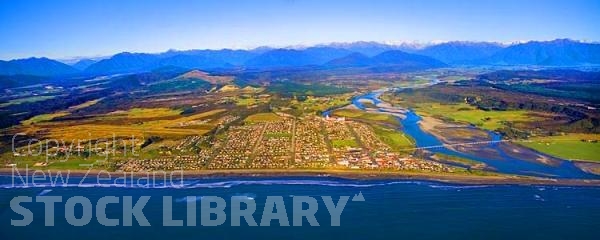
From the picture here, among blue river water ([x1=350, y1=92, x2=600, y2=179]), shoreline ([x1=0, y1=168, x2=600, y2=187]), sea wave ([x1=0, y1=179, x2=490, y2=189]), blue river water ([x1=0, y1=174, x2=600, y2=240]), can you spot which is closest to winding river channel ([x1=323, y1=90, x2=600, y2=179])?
blue river water ([x1=350, y1=92, x2=600, y2=179])

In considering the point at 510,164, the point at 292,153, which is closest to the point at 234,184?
the point at 292,153

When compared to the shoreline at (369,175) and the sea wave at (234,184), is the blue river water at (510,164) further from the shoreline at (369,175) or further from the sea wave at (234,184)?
the sea wave at (234,184)

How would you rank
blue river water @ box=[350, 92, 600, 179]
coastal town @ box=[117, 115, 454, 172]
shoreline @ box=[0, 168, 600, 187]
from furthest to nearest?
coastal town @ box=[117, 115, 454, 172], blue river water @ box=[350, 92, 600, 179], shoreline @ box=[0, 168, 600, 187]

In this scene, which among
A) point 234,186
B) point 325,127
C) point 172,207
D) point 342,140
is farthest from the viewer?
point 325,127

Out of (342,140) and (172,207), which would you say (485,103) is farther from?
(172,207)

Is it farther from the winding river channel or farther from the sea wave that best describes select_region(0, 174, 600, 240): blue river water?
the winding river channel

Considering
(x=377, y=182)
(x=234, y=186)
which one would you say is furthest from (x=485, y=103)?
(x=234, y=186)
